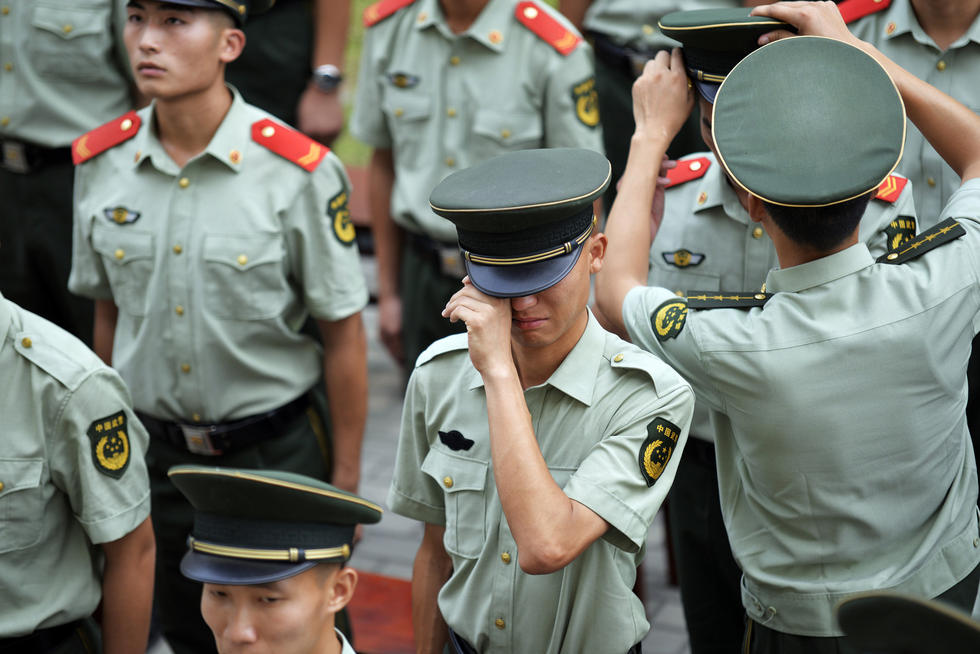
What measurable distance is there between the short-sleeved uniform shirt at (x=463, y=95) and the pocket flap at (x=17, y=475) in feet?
6.79

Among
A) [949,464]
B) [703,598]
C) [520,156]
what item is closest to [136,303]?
[520,156]

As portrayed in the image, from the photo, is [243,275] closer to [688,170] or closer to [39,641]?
[39,641]

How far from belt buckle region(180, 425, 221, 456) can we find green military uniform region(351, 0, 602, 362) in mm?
1308

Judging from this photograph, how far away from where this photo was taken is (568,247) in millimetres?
2242

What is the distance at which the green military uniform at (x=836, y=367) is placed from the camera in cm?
Answer: 225

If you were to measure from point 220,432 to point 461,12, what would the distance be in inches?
75.6

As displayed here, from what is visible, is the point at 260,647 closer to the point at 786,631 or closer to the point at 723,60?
the point at 786,631

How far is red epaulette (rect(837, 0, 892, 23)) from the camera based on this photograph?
3369 mm

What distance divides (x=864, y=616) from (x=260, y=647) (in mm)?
1135

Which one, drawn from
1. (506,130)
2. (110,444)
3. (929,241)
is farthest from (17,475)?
(506,130)

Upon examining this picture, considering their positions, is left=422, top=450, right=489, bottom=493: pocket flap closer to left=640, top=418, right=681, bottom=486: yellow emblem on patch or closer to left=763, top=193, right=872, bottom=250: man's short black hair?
left=640, top=418, right=681, bottom=486: yellow emblem on patch

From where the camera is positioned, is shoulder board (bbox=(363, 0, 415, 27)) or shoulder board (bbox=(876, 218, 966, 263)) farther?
shoulder board (bbox=(363, 0, 415, 27))

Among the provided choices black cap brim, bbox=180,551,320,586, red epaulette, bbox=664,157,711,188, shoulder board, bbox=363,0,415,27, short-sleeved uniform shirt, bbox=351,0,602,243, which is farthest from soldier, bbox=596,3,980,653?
shoulder board, bbox=363,0,415,27

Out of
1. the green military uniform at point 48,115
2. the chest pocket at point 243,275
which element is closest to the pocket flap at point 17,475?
the chest pocket at point 243,275
